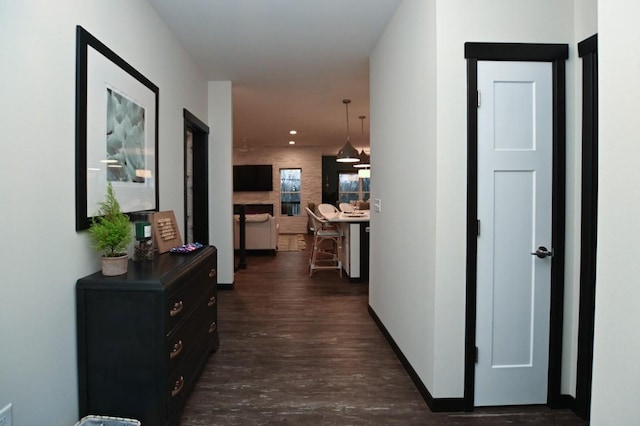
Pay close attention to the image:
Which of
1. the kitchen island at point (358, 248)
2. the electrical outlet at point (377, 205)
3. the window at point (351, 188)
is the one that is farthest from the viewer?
the window at point (351, 188)

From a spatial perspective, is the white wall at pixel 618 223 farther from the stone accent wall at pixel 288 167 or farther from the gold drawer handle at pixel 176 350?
the stone accent wall at pixel 288 167

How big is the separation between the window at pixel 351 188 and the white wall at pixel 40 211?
10.6m

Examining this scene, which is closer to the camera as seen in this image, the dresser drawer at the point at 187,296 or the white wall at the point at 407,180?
the dresser drawer at the point at 187,296

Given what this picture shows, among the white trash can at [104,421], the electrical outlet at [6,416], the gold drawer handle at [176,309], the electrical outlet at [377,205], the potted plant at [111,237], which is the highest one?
the electrical outlet at [377,205]

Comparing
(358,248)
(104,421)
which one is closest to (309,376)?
(104,421)

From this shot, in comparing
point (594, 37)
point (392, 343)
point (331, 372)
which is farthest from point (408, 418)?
point (594, 37)

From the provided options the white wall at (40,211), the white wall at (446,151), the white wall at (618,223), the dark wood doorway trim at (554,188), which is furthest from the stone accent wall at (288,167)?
the white wall at (618,223)

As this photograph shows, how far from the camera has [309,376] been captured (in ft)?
8.56

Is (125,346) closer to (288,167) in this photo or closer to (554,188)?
(554,188)

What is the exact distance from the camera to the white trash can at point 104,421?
1.69m

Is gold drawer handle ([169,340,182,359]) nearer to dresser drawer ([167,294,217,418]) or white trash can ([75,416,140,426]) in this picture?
dresser drawer ([167,294,217,418])

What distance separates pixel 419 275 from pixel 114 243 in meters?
1.77

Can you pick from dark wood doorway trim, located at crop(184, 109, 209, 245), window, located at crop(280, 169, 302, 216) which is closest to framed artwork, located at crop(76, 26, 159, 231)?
dark wood doorway trim, located at crop(184, 109, 209, 245)

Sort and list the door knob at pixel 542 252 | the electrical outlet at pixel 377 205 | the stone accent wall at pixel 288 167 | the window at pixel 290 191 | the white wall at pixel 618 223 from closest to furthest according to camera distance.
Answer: the white wall at pixel 618 223, the door knob at pixel 542 252, the electrical outlet at pixel 377 205, the stone accent wall at pixel 288 167, the window at pixel 290 191
